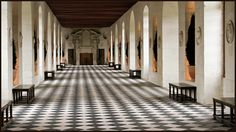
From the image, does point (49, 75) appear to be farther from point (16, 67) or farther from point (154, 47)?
point (16, 67)

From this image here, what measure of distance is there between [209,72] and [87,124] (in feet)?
16.8

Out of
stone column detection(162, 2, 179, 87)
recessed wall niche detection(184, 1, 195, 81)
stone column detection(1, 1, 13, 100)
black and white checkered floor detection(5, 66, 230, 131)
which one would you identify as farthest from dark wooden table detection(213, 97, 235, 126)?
stone column detection(162, 2, 179, 87)

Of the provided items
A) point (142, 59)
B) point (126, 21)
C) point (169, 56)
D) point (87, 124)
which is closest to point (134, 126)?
point (87, 124)

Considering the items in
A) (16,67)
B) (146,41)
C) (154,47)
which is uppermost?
(146,41)

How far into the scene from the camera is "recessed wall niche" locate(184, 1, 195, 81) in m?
14.5

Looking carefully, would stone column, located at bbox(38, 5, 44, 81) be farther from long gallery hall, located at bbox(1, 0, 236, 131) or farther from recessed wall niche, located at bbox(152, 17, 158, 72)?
recessed wall niche, located at bbox(152, 17, 158, 72)

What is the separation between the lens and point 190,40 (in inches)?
579

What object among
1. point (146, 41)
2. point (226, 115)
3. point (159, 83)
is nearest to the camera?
point (226, 115)

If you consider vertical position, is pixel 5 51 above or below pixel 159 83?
above

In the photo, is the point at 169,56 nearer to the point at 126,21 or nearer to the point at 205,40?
the point at 205,40

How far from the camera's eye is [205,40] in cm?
1289

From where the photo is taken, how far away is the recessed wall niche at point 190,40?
47.6ft

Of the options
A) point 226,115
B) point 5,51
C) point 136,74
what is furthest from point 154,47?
point 226,115

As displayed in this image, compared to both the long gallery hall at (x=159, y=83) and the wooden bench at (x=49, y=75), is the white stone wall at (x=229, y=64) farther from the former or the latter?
the wooden bench at (x=49, y=75)
